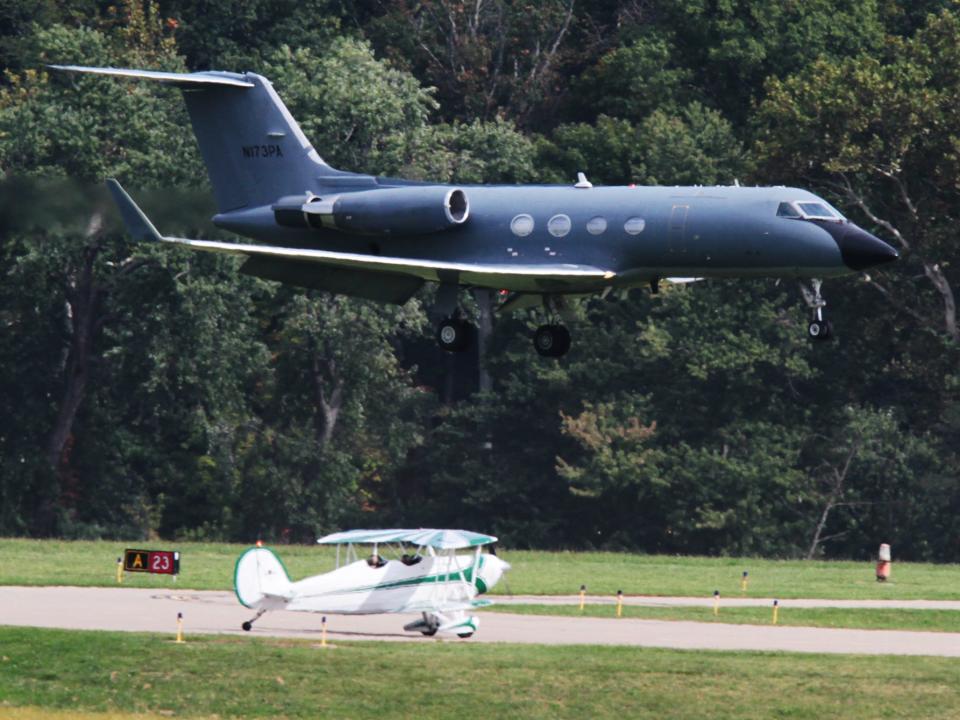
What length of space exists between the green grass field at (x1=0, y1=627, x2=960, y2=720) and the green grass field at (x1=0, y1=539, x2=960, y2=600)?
12145 millimetres

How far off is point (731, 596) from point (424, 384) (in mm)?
40966

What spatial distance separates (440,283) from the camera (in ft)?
171

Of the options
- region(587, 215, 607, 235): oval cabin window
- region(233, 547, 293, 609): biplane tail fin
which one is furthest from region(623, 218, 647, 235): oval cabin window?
region(233, 547, 293, 609): biplane tail fin

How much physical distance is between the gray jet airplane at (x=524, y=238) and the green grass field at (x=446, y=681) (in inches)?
318

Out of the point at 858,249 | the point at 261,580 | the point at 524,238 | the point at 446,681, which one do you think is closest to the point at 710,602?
the point at 524,238

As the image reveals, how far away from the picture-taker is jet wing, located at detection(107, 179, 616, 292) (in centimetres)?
4944

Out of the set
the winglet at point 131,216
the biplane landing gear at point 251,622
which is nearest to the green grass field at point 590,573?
the biplane landing gear at point 251,622

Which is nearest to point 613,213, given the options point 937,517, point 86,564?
point 86,564

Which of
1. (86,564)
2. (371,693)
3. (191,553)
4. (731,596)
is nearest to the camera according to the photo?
(371,693)

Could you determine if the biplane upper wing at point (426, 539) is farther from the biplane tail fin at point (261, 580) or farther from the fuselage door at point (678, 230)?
the fuselage door at point (678, 230)

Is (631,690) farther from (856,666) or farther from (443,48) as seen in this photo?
(443,48)

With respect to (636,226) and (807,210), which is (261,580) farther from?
(807,210)

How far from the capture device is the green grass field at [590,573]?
59312 millimetres

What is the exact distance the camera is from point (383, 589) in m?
49.1
